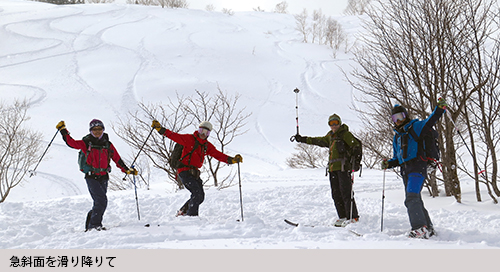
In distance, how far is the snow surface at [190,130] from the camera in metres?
4.71

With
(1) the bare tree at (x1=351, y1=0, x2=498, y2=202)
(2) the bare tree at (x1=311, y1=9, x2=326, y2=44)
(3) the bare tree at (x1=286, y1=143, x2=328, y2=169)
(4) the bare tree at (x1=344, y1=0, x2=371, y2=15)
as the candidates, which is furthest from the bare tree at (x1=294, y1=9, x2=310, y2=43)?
(1) the bare tree at (x1=351, y1=0, x2=498, y2=202)

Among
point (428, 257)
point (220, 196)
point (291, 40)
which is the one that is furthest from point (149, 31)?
point (428, 257)

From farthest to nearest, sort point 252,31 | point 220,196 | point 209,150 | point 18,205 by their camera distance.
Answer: point 252,31
point 220,196
point 18,205
point 209,150

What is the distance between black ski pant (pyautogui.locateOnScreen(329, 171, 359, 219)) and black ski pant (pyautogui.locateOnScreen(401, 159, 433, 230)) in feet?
3.23

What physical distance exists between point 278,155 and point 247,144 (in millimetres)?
2798

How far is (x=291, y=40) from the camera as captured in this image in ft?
177

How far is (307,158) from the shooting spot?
81.6 ft

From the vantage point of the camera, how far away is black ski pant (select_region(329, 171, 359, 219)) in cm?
554

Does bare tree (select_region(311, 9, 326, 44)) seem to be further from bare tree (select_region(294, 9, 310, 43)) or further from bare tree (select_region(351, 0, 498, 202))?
bare tree (select_region(351, 0, 498, 202))

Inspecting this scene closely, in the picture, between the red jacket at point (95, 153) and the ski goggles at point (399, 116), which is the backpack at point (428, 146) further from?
the red jacket at point (95, 153)

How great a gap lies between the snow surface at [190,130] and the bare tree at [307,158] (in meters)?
1.18

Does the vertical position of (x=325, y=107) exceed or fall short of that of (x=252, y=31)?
it falls short

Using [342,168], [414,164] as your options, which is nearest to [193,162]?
[342,168]

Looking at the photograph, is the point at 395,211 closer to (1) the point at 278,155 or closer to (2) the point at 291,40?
(1) the point at 278,155
